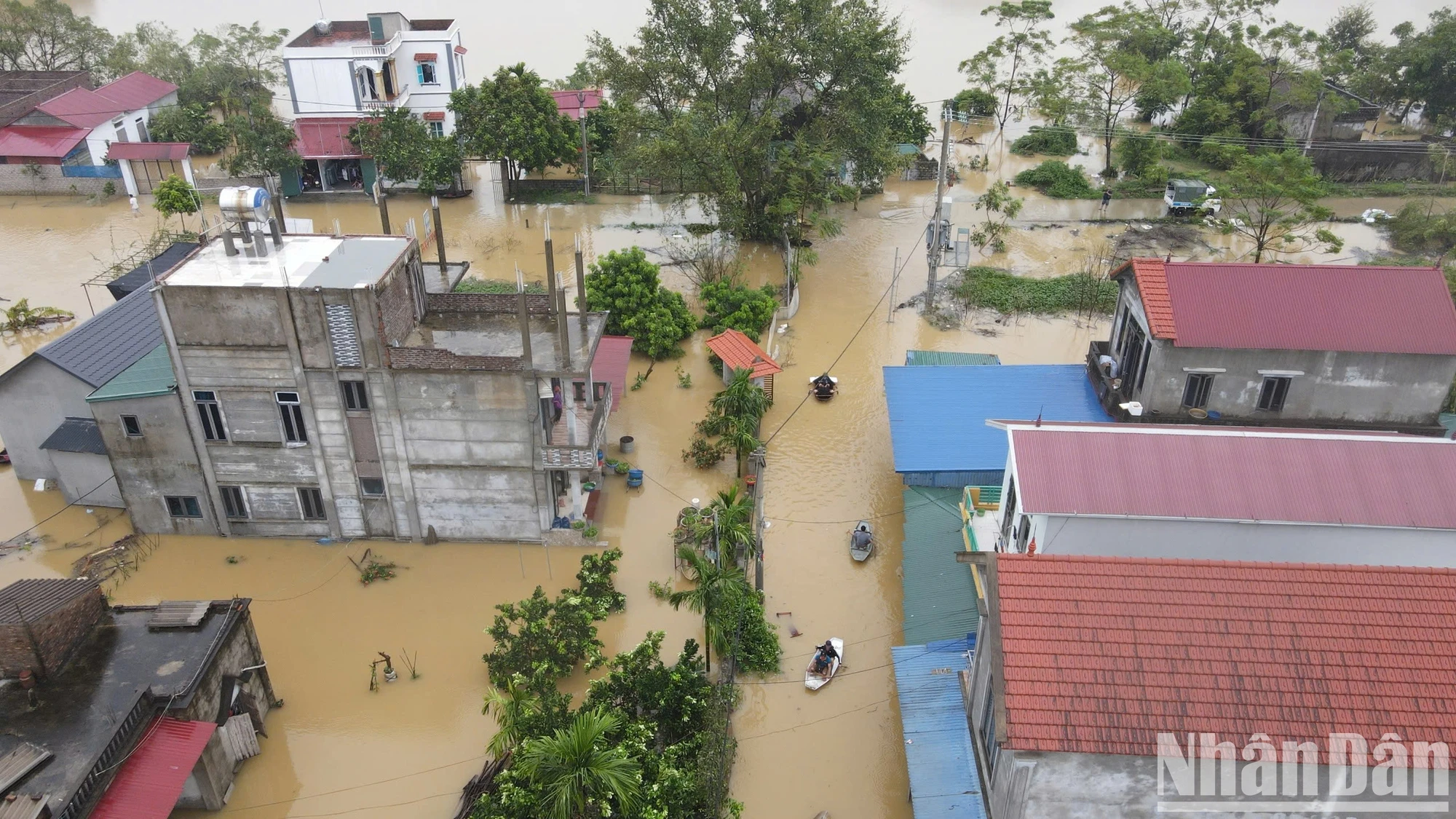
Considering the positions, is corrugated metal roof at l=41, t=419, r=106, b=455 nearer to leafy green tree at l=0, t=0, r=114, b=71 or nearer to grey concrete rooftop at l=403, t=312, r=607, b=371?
grey concrete rooftop at l=403, t=312, r=607, b=371

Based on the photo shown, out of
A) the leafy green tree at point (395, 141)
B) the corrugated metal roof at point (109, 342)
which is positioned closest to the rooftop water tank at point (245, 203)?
the corrugated metal roof at point (109, 342)

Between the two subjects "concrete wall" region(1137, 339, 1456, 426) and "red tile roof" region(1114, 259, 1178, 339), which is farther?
"red tile roof" region(1114, 259, 1178, 339)

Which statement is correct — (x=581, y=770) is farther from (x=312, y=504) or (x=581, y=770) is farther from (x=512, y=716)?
(x=312, y=504)

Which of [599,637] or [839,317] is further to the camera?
[839,317]

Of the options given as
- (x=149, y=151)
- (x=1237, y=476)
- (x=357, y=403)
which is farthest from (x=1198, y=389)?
(x=149, y=151)

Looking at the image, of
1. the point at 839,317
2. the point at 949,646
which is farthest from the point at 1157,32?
the point at 949,646

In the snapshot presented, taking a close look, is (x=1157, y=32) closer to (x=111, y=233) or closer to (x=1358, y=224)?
(x=1358, y=224)

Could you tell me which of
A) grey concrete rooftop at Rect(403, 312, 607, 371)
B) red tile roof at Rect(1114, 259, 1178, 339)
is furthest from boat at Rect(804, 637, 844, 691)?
red tile roof at Rect(1114, 259, 1178, 339)
